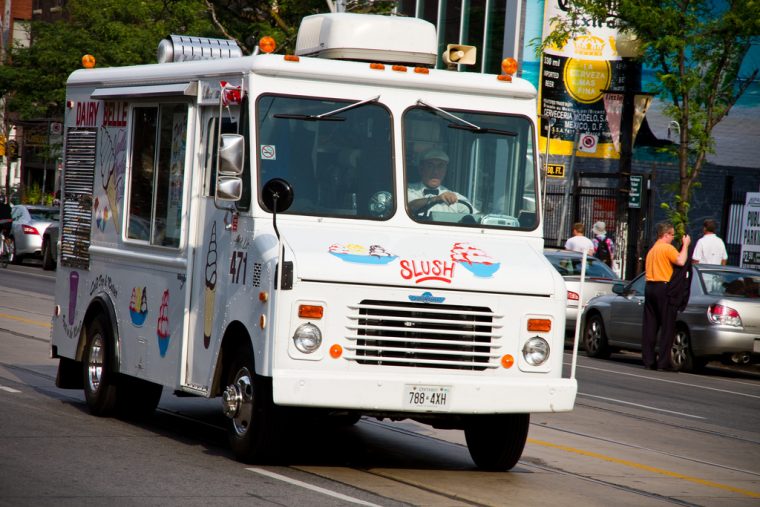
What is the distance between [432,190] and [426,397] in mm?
1559

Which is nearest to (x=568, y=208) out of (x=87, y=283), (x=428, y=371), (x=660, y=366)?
(x=660, y=366)

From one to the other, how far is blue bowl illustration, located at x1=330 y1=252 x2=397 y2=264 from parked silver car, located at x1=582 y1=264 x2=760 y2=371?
11.0 meters

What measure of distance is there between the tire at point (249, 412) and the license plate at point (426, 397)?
848mm

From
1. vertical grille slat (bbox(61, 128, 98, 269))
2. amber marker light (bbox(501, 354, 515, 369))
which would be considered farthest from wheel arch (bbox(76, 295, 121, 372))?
amber marker light (bbox(501, 354, 515, 369))

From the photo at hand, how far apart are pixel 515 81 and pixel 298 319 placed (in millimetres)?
2499

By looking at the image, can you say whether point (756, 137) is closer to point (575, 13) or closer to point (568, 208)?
point (568, 208)

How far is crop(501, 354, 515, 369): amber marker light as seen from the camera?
855 centimetres

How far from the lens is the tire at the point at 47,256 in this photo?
33.9 metres

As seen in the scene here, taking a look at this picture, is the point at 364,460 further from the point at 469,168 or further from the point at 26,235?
the point at 26,235

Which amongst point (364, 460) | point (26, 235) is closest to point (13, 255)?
point (26, 235)

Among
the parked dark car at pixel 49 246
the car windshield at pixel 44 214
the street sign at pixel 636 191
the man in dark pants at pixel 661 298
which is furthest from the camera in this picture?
the car windshield at pixel 44 214

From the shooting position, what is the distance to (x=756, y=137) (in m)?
34.5

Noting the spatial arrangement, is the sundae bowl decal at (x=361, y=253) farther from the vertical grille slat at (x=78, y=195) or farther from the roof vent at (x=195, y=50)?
the vertical grille slat at (x=78, y=195)

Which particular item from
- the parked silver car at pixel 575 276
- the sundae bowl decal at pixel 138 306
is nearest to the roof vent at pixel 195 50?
the sundae bowl decal at pixel 138 306
